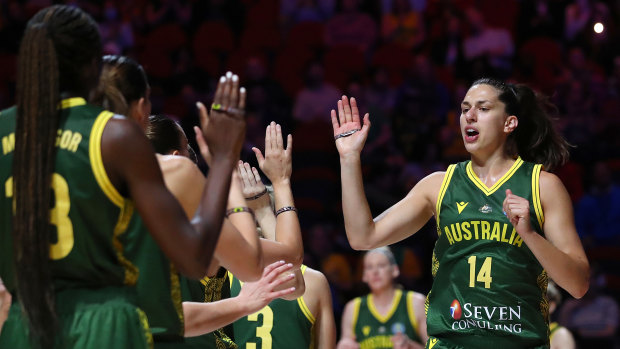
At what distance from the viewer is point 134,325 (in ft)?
8.29

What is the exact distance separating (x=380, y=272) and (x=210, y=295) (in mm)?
4253

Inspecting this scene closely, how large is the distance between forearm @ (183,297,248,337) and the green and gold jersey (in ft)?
2.89

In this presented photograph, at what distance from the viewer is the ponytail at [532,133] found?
15.6 feet

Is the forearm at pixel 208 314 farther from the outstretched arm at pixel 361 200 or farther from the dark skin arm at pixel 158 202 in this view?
the outstretched arm at pixel 361 200

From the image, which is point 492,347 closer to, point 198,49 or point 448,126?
point 448,126

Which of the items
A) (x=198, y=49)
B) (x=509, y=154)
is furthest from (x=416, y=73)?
Result: (x=509, y=154)

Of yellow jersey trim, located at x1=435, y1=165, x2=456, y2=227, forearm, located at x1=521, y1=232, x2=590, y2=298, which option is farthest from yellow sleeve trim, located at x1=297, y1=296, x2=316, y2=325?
forearm, located at x1=521, y1=232, x2=590, y2=298

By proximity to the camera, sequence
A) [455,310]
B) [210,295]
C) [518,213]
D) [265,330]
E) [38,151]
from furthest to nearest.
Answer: [265,330]
[455,310]
[210,295]
[518,213]
[38,151]

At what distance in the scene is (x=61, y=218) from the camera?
97.6 inches

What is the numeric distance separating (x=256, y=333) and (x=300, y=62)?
7.52m

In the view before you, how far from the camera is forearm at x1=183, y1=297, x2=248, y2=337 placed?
11.1 feet

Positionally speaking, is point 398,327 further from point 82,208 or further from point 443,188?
point 82,208

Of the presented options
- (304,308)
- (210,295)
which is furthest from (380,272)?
(210,295)

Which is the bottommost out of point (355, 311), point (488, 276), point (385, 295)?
point (355, 311)
